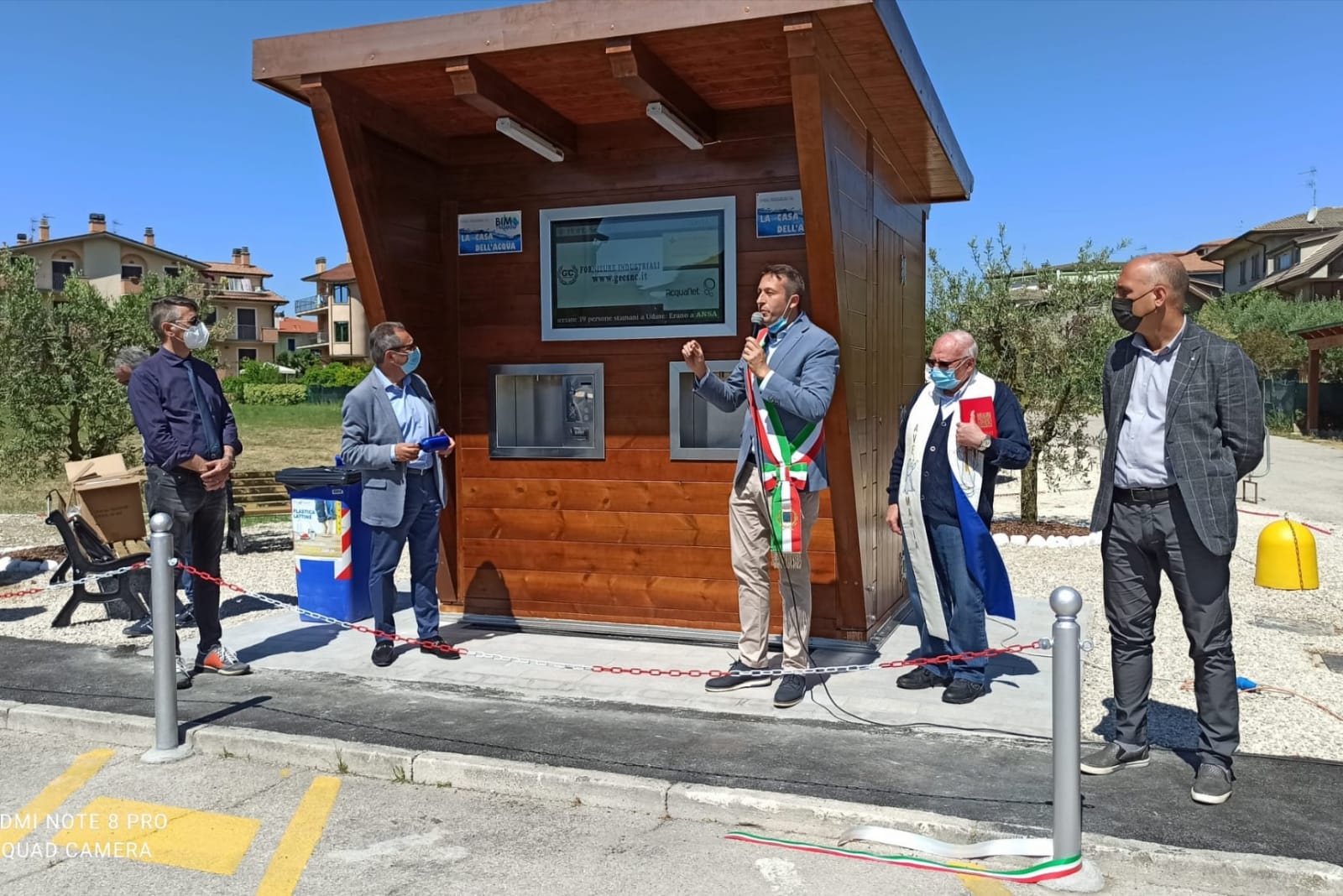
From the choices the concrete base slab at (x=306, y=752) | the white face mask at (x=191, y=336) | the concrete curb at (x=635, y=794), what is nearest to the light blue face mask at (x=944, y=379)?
the concrete curb at (x=635, y=794)

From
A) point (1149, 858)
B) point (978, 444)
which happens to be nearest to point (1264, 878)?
point (1149, 858)

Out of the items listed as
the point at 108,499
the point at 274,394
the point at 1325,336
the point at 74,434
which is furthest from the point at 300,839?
the point at 274,394

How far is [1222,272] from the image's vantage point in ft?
229

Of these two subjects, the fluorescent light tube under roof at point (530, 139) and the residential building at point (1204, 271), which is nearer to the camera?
the fluorescent light tube under roof at point (530, 139)

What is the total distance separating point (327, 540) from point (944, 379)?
4.38 metres

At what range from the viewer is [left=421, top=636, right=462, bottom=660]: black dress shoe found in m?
6.28

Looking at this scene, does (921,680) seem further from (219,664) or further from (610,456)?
(219,664)

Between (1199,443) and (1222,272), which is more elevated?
(1222,272)

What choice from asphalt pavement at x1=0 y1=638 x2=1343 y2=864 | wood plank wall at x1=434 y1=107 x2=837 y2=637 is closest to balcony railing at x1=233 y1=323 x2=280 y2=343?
wood plank wall at x1=434 y1=107 x2=837 y2=637

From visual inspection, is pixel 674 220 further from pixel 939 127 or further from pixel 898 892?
pixel 898 892

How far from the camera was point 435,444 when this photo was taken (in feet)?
19.7

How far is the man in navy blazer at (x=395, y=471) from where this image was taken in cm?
602

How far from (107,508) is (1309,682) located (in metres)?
9.61

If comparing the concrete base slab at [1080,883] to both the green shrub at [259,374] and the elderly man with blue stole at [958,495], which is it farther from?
the green shrub at [259,374]
